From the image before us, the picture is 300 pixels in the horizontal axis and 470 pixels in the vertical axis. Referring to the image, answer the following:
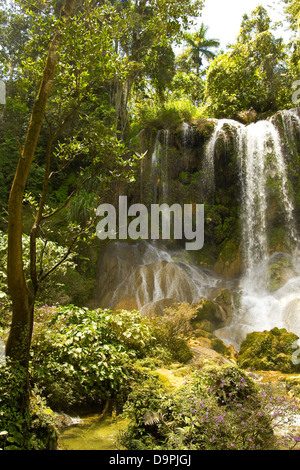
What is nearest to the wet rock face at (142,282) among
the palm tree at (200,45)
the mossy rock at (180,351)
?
the mossy rock at (180,351)

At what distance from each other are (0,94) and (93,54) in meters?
12.5

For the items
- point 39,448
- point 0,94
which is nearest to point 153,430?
point 39,448

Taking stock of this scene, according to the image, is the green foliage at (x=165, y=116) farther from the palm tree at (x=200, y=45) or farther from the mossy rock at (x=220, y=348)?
the palm tree at (x=200, y=45)

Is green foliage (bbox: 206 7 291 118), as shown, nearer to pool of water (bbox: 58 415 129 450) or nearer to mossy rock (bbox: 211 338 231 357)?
mossy rock (bbox: 211 338 231 357)

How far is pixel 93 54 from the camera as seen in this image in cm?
381

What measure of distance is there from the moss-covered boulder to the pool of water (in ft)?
12.8

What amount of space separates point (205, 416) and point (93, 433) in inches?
50.3

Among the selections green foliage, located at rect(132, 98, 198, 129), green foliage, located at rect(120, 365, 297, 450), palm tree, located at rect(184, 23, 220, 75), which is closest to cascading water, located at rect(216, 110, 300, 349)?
green foliage, located at rect(132, 98, 198, 129)

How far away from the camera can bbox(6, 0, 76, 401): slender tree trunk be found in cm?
316

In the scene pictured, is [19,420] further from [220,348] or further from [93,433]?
[220,348]

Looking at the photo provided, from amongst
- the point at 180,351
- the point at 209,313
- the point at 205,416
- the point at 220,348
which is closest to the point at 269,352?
the point at 220,348

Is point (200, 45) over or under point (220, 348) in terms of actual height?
over

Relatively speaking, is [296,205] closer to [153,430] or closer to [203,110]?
[203,110]

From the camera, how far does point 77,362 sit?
421 centimetres
